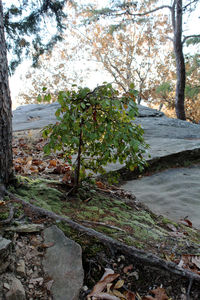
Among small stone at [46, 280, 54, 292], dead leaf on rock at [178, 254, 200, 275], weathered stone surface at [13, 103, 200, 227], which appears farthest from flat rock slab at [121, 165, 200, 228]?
small stone at [46, 280, 54, 292]

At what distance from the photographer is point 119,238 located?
150cm

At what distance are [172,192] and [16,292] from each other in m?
2.77

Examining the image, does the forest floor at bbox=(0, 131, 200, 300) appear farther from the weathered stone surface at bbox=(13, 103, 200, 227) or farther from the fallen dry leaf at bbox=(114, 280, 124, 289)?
the weathered stone surface at bbox=(13, 103, 200, 227)

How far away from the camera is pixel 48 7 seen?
4.41m

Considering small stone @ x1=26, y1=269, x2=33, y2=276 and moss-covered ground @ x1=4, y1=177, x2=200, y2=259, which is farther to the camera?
moss-covered ground @ x1=4, y1=177, x2=200, y2=259

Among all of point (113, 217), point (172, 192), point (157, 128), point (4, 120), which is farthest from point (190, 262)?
point (157, 128)

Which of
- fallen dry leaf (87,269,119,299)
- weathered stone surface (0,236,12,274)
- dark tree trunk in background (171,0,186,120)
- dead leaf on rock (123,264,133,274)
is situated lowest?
dead leaf on rock (123,264,133,274)

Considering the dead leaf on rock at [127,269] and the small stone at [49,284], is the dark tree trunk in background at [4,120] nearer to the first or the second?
the small stone at [49,284]

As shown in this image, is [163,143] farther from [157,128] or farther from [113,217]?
[113,217]

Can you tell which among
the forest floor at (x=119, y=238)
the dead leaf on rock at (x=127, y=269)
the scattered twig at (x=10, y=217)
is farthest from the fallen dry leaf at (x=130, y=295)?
the scattered twig at (x=10, y=217)

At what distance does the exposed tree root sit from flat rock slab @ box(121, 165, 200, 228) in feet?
4.57

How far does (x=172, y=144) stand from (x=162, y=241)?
3.93 meters

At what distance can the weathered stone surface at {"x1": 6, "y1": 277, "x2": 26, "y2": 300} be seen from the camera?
1.01 metres

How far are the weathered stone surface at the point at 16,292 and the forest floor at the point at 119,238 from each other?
0.21 feet
